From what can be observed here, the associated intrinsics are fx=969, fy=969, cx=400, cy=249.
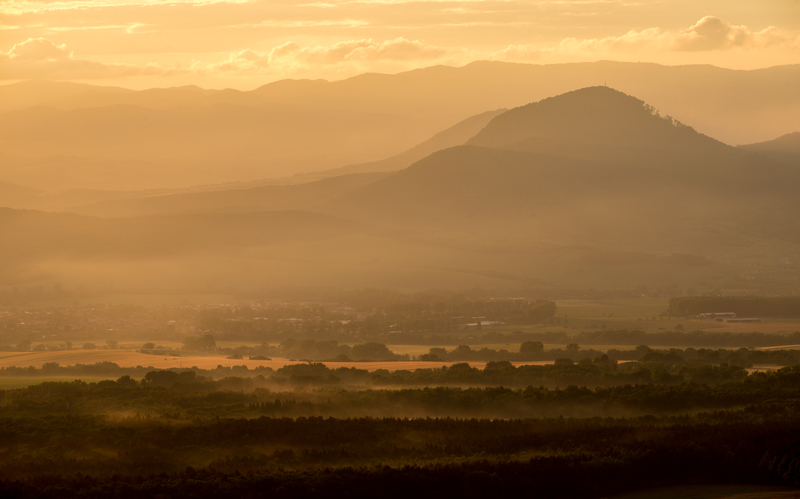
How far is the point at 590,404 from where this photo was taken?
63906 mm

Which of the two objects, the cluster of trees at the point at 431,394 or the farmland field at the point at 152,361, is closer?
the cluster of trees at the point at 431,394

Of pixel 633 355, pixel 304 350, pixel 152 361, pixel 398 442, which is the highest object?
pixel 304 350

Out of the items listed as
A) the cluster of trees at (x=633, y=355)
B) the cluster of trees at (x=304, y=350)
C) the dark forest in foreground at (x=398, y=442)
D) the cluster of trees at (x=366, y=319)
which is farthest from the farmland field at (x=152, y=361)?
the cluster of trees at (x=366, y=319)

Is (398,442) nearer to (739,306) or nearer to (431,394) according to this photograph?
(431,394)

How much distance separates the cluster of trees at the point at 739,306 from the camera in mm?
155000

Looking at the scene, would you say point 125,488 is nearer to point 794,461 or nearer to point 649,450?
point 649,450

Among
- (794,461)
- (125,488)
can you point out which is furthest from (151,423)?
(794,461)

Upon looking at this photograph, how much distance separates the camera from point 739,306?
158 m

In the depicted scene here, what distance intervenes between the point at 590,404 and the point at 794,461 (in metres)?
23.3

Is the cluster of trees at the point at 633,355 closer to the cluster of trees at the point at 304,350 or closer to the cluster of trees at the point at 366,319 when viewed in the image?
the cluster of trees at the point at 304,350

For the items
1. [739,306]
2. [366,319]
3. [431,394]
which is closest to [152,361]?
[431,394]

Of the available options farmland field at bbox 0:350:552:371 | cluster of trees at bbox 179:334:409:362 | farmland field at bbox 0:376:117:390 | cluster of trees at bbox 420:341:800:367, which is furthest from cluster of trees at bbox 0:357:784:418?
cluster of trees at bbox 179:334:409:362

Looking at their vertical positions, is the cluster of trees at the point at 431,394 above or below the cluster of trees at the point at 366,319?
below

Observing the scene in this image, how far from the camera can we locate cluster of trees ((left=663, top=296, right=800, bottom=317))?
155000 millimetres
